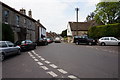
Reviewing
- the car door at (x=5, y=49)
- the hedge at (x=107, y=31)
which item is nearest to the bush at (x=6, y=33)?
the car door at (x=5, y=49)

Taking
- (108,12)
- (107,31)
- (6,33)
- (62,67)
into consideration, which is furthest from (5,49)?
(108,12)

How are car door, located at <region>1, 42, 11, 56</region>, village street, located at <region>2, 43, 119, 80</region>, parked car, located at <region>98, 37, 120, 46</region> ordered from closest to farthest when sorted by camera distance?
village street, located at <region>2, 43, 119, 80</region> < car door, located at <region>1, 42, 11, 56</region> < parked car, located at <region>98, 37, 120, 46</region>

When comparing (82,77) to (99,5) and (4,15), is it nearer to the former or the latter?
(4,15)

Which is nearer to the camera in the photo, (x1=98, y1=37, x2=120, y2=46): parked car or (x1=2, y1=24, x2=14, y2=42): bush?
(x1=2, y1=24, x2=14, y2=42): bush

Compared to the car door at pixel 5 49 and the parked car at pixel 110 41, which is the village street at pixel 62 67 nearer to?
the car door at pixel 5 49

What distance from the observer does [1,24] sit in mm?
15305

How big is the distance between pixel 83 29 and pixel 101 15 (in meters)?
11.2

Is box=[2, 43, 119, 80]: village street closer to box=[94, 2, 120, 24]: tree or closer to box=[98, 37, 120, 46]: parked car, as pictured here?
box=[98, 37, 120, 46]: parked car

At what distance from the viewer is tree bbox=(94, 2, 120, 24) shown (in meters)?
35.2

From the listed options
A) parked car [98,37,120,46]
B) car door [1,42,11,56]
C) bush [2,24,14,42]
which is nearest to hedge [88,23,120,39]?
parked car [98,37,120,46]

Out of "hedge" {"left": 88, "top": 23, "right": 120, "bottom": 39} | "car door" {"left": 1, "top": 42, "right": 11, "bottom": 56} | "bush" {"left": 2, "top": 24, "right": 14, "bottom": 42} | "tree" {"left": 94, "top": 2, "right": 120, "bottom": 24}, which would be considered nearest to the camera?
"car door" {"left": 1, "top": 42, "right": 11, "bottom": 56}

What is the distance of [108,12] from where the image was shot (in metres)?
35.8

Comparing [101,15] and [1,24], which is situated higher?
[101,15]

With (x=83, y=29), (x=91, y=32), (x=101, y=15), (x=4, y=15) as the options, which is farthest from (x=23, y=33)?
(x=83, y=29)
